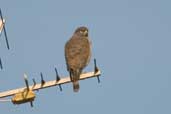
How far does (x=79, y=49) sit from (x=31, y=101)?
522 cm

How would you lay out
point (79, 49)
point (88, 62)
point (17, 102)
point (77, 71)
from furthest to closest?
1. point (79, 49)
2. point (88, 62)
3. point (77, 71)
4. point (17, 102)

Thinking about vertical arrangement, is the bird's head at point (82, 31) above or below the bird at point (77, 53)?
above

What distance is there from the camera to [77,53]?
622 inches

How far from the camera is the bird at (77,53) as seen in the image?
13.7 metres

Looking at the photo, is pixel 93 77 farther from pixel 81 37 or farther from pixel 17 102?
pixel 81 37

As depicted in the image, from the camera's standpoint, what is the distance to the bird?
44.9ft

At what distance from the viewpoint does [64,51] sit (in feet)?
52.3

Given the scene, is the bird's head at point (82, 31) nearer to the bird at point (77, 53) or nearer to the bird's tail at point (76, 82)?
the bird at point (77, 53)

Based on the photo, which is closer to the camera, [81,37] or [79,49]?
[79,49]

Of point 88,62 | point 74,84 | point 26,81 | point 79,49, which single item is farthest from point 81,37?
point 26,81

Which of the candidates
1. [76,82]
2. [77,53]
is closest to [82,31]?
[77,53]

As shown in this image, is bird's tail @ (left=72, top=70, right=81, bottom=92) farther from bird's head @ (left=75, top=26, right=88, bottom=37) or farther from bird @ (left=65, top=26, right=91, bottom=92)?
bird's head @ (left=75, top=26, right=88, bottom=37)

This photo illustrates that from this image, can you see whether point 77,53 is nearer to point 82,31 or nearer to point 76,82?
point 82,31

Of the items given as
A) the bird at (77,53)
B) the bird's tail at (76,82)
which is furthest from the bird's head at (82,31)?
the bird's tail at (76,82)
